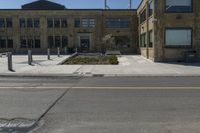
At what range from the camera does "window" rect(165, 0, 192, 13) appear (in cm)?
2942

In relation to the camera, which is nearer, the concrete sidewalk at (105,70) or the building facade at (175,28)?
the concrete sidewalk at (105,70)

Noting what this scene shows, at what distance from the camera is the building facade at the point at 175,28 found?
96.3 ft

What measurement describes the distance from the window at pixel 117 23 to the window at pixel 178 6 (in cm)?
2335

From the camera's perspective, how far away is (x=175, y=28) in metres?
29.4

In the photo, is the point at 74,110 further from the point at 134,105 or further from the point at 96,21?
the point at 96,21

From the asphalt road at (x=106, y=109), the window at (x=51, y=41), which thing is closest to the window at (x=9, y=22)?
the window at (x=51, y=41)

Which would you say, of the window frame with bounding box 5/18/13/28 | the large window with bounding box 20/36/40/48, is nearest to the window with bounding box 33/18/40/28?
the large window with bounding box 20/36/40/48

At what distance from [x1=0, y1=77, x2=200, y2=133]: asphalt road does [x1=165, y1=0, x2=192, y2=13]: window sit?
18053mm

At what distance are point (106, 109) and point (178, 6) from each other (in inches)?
882

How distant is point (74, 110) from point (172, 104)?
265 cm

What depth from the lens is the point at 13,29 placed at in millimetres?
53156

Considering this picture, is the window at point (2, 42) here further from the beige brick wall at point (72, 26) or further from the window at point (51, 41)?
the window at point (51, 41)

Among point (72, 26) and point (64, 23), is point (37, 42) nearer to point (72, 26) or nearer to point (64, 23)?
point (64, 23)

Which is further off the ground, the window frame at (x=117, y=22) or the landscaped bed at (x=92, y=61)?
the window frame at (x=117, y=22)
